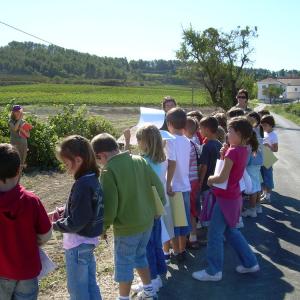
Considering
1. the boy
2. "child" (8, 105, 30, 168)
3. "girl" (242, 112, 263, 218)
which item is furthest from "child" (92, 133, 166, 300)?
"child" (8, 105, 30, 168)

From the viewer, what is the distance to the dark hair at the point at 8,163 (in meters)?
2.73

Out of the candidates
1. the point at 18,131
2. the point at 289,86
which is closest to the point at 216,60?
the point at 18,131

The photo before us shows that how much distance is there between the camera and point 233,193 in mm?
4359

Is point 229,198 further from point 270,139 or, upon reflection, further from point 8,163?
point 270,139

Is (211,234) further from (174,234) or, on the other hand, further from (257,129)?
(257,129)

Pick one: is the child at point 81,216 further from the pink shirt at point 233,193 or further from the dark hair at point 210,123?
the dark hair at point 210,123

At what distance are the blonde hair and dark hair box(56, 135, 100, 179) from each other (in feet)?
2.92

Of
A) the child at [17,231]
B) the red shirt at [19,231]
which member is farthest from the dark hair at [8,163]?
the red shirt at [19,231]

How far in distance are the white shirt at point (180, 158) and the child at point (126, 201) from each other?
88 centimetres

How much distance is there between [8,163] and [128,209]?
1106 mm

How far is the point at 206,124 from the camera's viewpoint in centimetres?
500

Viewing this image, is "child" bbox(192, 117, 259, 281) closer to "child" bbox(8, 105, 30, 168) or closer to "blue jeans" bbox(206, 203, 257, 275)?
"blue jeans" bbox(206, 203, 257, 275)

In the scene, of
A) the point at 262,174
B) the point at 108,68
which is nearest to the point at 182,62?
the point at 262,174

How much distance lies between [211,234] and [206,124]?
1.27m
